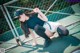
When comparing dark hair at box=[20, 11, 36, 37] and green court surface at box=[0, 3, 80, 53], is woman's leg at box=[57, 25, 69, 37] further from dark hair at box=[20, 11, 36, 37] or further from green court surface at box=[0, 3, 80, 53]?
dark hair at box=[20, 11, 36, 37]

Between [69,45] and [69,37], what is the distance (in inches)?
2.8

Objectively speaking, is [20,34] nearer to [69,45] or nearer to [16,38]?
[16,38]

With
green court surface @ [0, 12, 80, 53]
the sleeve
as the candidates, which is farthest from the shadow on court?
the sleeve

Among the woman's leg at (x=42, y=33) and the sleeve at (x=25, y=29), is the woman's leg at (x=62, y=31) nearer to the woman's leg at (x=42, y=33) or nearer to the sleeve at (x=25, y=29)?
the woman's leg at (x=42, y=33)

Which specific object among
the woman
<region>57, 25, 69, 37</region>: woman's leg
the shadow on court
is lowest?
the shadow on court

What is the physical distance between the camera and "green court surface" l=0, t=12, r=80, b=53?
6.23 feet

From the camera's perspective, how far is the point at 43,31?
1.94m

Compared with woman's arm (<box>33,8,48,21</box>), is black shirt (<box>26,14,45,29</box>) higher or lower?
lower

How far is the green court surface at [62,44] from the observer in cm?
190

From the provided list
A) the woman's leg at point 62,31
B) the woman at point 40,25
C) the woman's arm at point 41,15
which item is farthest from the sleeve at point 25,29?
the woman's leg at point 62,31

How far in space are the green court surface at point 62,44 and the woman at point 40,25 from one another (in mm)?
48

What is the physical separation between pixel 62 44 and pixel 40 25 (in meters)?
0.23

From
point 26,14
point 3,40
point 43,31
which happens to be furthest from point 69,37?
point 3,40

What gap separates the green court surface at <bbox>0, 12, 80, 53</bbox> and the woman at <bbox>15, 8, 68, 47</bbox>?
5cm
